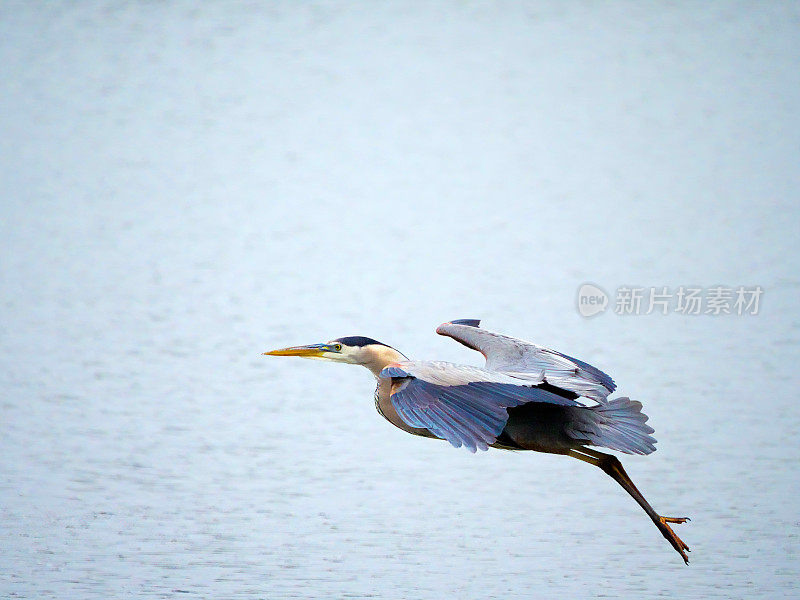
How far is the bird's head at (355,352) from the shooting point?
6.46 m

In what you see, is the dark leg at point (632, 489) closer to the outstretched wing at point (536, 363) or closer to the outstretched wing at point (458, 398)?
the outstretched wing at point (536, 363)

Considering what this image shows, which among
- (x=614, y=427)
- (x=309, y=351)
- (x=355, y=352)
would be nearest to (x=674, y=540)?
(x=614, y=427)

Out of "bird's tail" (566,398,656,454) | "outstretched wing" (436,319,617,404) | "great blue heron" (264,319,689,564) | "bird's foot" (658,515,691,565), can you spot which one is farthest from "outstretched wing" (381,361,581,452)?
"bird's foot" (658,515,691,565)

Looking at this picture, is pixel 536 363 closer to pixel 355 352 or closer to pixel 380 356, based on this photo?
pixel 380 356

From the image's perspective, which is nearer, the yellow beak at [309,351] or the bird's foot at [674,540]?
the bird's foot at [674,540]

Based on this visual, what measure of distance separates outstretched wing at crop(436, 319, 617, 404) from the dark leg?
254 mm

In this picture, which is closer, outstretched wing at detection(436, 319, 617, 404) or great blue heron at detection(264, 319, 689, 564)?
great blue heron at detection(264, 319, 689, 564)

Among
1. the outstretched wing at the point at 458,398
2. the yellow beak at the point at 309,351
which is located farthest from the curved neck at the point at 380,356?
the outstretched wing at the point at 458,398

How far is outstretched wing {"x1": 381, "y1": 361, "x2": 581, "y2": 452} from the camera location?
512 centimetres

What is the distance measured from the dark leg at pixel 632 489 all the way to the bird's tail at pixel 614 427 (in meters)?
0.15

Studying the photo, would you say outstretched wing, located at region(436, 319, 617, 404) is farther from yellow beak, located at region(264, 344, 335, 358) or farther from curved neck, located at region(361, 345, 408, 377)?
yellow beak, located at region(264, 344, 335, 358)

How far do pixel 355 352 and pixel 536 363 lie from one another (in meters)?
0.86

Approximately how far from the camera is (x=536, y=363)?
6.42m

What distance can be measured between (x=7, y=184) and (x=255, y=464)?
874 centimetres
